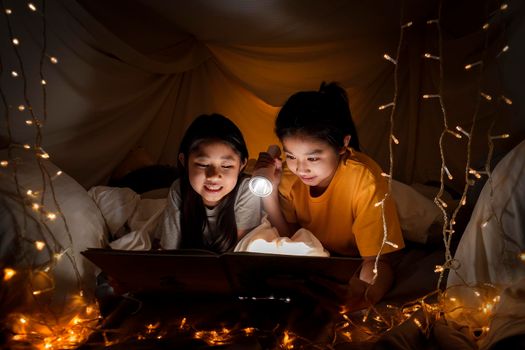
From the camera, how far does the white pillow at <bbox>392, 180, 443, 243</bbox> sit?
5.65 feet

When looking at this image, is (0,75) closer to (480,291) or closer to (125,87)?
(125,87)

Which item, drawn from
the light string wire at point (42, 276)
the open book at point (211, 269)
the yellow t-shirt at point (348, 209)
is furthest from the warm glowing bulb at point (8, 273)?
the yellow t-shirt at point (348, 209)

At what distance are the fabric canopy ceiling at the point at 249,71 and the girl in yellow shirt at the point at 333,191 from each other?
0.42 metres

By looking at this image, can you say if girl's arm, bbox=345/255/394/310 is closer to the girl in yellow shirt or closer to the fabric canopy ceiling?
the girl in yellow shirt

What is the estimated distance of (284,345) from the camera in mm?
1152

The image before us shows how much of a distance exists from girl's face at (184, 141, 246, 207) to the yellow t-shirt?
24cm

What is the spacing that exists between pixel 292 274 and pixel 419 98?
5.05ft

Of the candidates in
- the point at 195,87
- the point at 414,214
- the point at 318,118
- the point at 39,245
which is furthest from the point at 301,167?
the point at 195,87

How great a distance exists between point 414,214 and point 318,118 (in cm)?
56

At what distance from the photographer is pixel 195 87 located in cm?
257

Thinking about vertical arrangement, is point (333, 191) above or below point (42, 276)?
above

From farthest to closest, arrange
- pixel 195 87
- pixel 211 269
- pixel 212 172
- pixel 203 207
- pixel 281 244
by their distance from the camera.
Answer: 1. pixel 195 87
2. pixel 203 207
3. pixel 212 172
4. pixel 281 244
5. pixel 211 269

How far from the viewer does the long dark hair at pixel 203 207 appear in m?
1.57

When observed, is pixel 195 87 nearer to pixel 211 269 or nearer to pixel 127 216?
pixel 127 216
